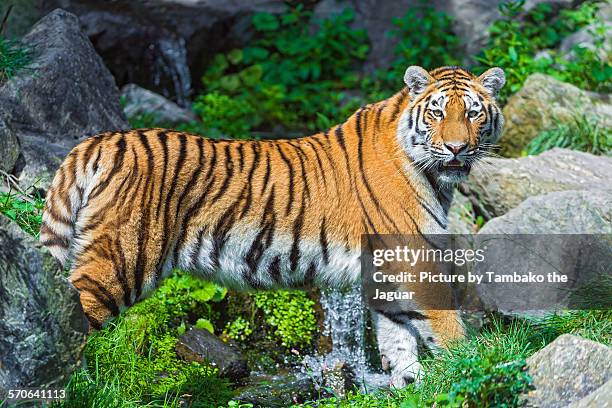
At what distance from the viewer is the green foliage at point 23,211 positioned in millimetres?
6078

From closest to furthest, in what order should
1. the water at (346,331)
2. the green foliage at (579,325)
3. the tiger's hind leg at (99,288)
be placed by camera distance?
the tiger's hind leg at (99,288)
the green foliage at (579,325)
the water at (346,331)

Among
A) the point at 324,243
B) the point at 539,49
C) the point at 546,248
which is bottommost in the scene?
the point at 546,248

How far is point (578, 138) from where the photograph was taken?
9.04m

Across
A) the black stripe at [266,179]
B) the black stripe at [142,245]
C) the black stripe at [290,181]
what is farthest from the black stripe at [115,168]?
the black stripe at [290,181]

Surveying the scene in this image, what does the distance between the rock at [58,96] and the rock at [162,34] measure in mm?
2447

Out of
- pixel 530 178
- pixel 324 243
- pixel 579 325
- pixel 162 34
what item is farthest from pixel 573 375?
pixel 162 34

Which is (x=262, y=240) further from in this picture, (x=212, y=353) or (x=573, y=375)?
(x=573, y=375)

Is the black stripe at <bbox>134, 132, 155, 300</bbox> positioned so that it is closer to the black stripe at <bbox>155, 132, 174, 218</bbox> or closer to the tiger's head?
the black stripe at <bbox>155, 132, 174, 218</bbox>

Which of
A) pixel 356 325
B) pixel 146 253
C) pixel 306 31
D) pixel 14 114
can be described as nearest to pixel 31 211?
pixel 14 114

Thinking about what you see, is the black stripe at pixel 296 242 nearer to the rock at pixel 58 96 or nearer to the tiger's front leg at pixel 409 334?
the tiger's front leg at pixel 409 334

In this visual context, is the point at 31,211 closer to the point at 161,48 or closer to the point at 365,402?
the point at 365,402

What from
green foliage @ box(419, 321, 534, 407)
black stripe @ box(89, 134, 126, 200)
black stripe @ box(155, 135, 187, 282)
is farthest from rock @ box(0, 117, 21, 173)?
green foliage @ box(419, 321, 534, 407)

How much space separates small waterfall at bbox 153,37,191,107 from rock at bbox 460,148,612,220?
427 cm

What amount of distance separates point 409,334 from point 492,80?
1.69 metres
